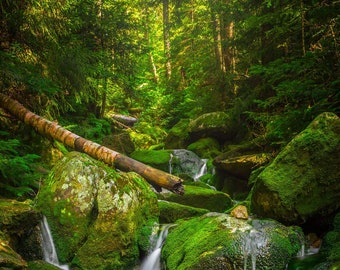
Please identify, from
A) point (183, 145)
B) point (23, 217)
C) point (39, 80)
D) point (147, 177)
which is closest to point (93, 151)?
point (147, 177)

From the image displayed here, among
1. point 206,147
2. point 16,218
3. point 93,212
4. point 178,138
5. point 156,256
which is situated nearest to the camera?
point 16,218

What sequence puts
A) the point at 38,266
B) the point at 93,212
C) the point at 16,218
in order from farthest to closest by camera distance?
the point at 93,212, the point at 16,218, the point at 38,266

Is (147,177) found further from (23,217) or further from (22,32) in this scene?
(22,32)

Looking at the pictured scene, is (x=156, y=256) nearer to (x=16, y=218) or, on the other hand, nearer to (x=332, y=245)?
(x=16, y=218)

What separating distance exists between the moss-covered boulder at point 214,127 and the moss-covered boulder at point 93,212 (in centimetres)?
873

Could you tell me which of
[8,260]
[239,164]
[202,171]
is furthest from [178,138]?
[8,260]

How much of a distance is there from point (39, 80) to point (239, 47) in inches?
316

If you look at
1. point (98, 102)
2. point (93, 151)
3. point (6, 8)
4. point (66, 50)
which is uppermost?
point (6, 8)

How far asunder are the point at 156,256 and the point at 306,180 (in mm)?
2990

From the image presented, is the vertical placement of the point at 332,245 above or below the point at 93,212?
below

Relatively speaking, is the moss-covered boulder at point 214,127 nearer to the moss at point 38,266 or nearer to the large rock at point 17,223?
the large rock at point 17,223

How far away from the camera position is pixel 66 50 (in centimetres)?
941

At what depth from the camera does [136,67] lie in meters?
13.5

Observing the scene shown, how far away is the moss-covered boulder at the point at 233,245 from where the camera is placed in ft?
14.5
